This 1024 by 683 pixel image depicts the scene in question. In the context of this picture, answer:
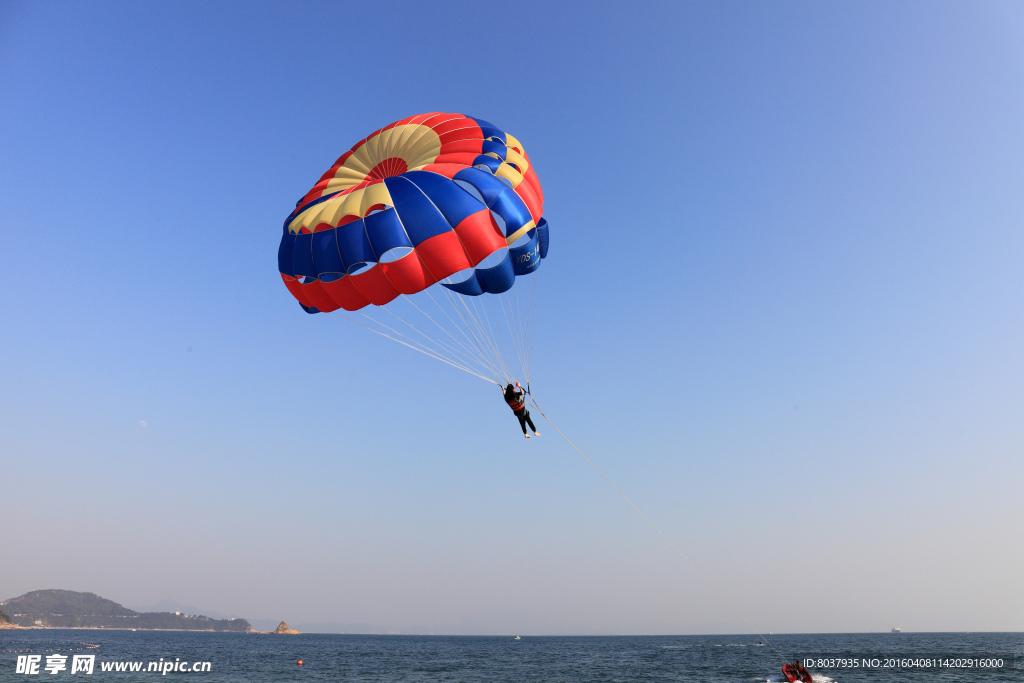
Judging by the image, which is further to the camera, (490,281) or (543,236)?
(543,236)

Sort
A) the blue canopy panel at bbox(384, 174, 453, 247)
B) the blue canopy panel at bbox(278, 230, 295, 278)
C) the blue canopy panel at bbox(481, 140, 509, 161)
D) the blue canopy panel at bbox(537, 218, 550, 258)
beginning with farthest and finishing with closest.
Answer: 1. the blue canopy panel at bbox(537, 218, 550, 258)
2. the blue canopy panel at bbox(481, 140, 509, 161)
3. the blue canopy panel at bbox(278, 230, 295, 278)
4. the blue canopy panel at bbox(384, 174, 453, 247)

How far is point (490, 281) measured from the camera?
14070 mm

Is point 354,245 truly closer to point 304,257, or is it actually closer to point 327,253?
point 327,253

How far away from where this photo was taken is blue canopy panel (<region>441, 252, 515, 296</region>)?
1393 cm

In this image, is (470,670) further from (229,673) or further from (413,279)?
(413,279)

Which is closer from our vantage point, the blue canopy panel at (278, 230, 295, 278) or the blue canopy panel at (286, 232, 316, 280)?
the blue canopy panel at (286, 232, 316, 280)

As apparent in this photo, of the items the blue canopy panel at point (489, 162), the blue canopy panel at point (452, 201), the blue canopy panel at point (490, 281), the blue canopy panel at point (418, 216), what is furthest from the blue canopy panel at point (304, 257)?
the blue canopy panel at point (489, 162)

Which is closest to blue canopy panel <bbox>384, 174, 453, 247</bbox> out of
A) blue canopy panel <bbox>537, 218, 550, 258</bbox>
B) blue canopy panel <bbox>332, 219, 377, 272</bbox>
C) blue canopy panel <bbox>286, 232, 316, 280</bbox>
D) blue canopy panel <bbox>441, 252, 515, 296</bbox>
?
blue canopy panel <bbox>332, 219, 377, 272</bbox>

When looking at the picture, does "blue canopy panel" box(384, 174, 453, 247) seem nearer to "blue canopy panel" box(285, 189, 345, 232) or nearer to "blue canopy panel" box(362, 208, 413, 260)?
"blue canopy panel" box(362, 208, 413, 260)

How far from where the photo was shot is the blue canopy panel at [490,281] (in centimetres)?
1393

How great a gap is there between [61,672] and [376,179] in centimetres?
3499

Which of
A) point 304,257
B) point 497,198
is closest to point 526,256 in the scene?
point 497,198

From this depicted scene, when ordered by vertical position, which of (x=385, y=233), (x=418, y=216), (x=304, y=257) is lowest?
(x=304, y=257)

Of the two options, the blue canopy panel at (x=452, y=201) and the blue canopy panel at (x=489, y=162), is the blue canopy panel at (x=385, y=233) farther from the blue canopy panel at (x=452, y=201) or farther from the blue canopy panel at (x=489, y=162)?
the blue canopy panel at (x=489, y=162)
